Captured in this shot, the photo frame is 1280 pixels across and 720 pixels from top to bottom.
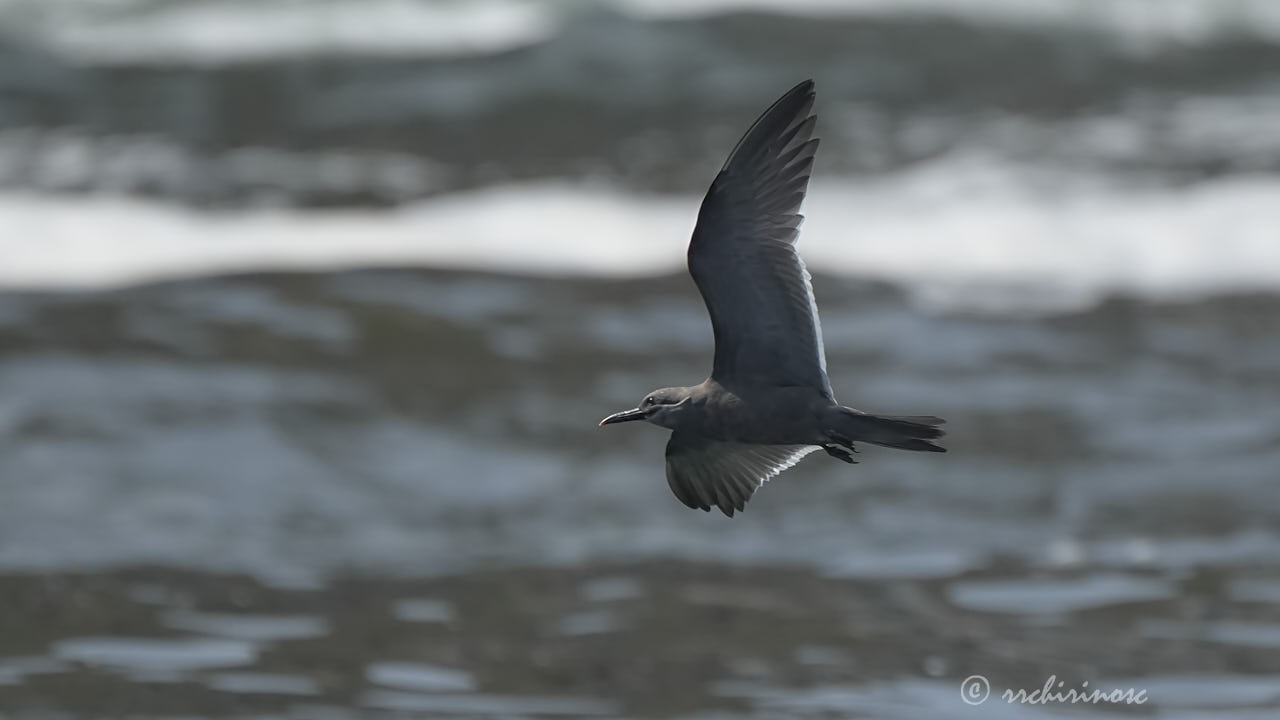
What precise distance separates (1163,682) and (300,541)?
9.41m

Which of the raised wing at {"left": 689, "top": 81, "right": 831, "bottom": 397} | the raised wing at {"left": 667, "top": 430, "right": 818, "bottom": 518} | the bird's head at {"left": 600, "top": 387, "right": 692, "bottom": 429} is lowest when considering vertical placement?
the raised wing at {"left": 667, "top": 430, "right": 818, "bottom": 518}

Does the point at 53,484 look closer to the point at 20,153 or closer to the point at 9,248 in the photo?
the point at 9,248

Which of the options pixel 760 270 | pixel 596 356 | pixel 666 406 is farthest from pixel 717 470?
pixel 596 356

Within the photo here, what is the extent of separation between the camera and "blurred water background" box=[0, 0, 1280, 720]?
15.9 m

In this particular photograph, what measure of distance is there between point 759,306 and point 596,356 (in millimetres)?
16096

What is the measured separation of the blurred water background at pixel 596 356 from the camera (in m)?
15.9

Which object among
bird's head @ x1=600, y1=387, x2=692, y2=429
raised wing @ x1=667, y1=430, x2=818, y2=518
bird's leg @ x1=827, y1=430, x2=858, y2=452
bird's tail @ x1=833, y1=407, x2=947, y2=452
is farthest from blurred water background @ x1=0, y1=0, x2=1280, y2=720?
bird's tail @ x1=833, y1=407, x2=947, y2=452

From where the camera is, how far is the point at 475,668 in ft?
50.4

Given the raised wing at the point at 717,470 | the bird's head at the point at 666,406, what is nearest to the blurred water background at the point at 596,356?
the raised wing at the point at 717,470

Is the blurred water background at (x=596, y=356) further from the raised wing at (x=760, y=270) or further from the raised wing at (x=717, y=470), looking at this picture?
the raised wing at (x=760, y=270)

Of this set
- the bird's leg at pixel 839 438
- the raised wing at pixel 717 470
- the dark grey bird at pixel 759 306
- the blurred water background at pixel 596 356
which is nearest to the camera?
the bird's leg at pixel 839 438

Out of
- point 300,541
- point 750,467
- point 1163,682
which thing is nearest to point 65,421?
point 300,541

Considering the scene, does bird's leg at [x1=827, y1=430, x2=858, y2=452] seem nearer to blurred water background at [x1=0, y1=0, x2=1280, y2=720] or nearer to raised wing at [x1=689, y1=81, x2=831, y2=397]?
raised wing at [x1=689, y1=81, x2=831, y2=397]

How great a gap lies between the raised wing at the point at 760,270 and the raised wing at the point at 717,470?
0.68 meters
